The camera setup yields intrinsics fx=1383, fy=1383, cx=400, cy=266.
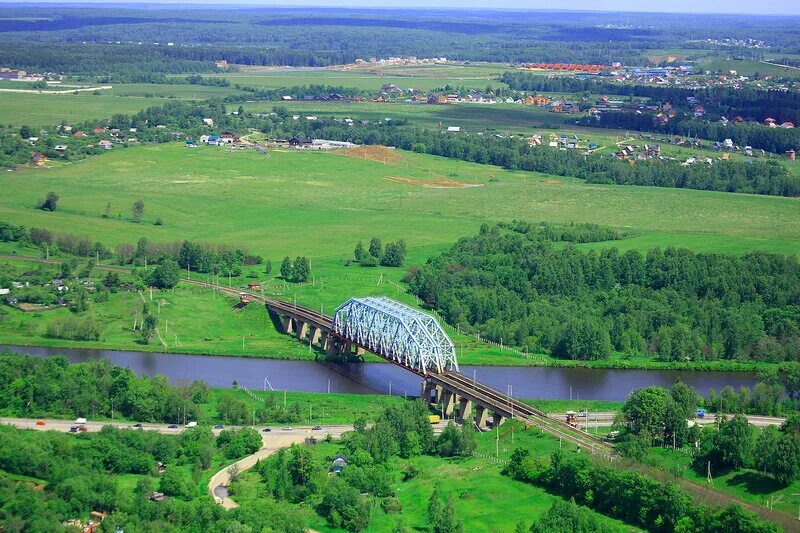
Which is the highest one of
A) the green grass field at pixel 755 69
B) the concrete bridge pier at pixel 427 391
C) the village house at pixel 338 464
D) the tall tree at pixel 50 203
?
the green grass field at pixel 755 69

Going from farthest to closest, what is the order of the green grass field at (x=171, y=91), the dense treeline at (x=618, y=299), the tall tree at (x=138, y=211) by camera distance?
the green grass field at (x=171, y=91), the tall tree at (x=138, y=211), the dense treeline at (x=618, y=299)

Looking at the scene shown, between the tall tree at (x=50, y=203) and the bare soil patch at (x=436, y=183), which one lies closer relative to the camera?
the tall tree at (x=50, y=203)

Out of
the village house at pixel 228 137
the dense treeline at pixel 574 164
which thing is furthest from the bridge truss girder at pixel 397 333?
the village house at pixel 228 137

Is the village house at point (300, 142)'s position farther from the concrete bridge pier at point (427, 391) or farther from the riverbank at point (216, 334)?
the concrete bridge pier at point (427, 391)

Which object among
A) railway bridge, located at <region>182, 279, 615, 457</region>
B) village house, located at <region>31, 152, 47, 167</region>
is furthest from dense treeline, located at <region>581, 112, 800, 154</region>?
railway bridge, located at <region>182, 279, 615, 457</region>

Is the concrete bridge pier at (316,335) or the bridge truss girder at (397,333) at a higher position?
the bridge truss girder at (397,333)

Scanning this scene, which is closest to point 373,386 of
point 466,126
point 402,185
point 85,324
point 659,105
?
point 85,324

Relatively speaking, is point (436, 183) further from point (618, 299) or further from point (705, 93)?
point (705, 93)
